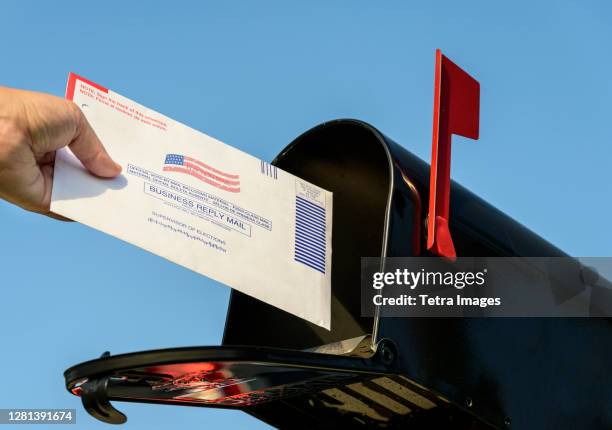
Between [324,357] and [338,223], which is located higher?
[338,223]

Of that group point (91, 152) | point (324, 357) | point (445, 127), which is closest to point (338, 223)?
point (445, 127)

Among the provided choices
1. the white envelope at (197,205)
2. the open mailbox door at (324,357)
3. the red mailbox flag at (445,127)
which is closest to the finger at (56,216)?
the white envelope at (197,205)

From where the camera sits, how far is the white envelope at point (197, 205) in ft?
6.37

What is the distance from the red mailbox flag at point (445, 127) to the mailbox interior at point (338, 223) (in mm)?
184

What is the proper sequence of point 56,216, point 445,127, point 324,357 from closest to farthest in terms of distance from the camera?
point 324,357
point 56,216
point 445,127

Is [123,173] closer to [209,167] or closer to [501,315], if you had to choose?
[209,167]

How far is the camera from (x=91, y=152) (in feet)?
6.35

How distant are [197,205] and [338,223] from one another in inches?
21.6

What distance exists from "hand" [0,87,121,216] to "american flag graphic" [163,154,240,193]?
130 millimetres

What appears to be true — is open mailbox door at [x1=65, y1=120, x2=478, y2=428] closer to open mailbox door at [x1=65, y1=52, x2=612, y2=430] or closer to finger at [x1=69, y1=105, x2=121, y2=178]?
open mailbox door at [x1=65, y1=52, x2=612, y2=430]

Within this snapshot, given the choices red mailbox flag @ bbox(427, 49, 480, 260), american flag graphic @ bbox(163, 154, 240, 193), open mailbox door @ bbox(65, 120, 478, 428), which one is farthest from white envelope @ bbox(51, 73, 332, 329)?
red mailbox flag @ bbox(427, 49, 480, 260)

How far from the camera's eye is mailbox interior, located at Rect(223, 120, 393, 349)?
244cm

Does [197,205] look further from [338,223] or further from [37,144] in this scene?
[338,223]

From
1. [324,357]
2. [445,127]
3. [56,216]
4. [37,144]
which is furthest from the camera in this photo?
[445,127]
